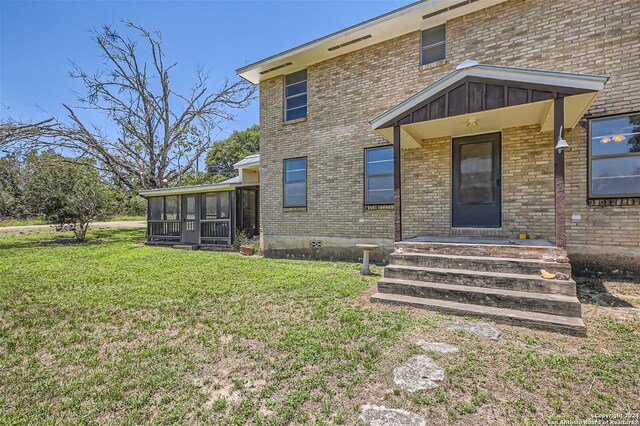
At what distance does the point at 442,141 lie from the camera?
7281 millimetres

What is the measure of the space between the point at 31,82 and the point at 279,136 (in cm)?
1828

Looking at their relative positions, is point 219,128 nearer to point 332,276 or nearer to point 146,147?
point 146,147

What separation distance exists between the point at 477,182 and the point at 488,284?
345 cm

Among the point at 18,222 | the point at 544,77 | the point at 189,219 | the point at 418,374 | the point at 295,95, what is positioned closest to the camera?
the point at 418,374

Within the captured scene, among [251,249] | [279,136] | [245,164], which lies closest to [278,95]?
[279,136]

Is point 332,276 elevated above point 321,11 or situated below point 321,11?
below

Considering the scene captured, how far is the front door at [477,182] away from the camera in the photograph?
6777mm

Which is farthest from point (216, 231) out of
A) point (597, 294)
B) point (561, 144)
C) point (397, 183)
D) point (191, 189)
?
point (597, 294)

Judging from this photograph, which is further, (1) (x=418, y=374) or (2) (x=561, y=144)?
(2) (x=561, y=144)

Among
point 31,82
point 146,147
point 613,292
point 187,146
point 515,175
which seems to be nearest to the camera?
point 613,292

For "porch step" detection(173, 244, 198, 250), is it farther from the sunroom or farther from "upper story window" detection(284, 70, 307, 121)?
"upper story window" detection(284, 70, 307, 121)

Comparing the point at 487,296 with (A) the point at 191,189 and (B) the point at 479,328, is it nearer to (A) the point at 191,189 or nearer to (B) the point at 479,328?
(B) the point at 479,328

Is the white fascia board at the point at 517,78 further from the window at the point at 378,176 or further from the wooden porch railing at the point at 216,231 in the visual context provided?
the wooden porch railing at the point at 216,231

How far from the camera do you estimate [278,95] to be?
10.1 m
